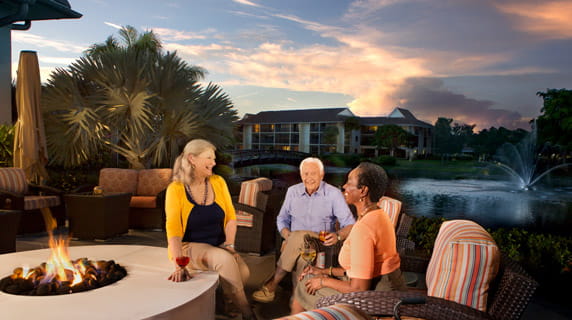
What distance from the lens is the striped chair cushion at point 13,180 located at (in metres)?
5.77

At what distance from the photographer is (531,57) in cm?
853

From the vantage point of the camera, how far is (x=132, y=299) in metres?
1.87

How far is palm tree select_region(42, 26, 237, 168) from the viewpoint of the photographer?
869 cm

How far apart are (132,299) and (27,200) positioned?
16.0ft

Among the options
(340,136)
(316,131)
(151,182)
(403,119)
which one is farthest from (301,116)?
(151,182)

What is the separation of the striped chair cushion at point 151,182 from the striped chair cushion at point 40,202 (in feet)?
4.07

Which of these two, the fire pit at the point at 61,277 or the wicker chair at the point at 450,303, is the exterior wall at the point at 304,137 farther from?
the wicker chair at the point at 450,303

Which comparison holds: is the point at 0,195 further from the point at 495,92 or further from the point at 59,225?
the point at 495,92

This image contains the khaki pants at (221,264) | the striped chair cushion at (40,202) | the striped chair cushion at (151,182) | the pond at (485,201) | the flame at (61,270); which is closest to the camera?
the flame at (61,270)

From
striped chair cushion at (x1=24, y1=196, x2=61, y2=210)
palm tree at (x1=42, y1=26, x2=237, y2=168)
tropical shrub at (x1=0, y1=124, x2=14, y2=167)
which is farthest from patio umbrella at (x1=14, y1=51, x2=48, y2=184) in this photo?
tropical shrub at (x1=0, y1=124, x2=14, y2=167)

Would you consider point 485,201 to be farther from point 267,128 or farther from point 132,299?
point 132,299

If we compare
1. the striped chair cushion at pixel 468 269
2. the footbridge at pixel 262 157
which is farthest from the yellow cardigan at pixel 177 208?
the footbridge at pixel 262 157

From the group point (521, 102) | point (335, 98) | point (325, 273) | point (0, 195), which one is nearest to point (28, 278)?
point (325, 273)

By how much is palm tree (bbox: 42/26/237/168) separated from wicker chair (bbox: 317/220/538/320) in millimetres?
7853
